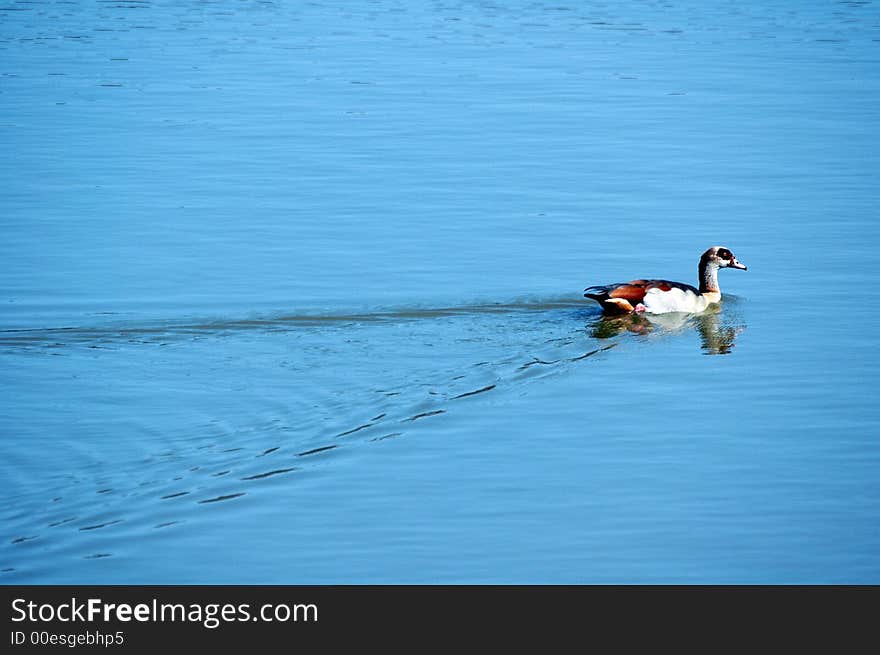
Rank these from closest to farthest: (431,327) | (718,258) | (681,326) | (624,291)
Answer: (431,327)
(624,291)
(681,326)
(718,258)

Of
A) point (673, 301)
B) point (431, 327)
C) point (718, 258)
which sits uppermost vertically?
point (718, 258)

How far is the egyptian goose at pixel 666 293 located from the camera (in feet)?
49.5

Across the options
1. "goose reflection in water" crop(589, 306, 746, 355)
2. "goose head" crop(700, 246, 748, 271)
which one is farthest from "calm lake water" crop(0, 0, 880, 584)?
"goose head" crop(700, 246, 748, 271)

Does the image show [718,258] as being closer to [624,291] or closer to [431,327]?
[624,291]

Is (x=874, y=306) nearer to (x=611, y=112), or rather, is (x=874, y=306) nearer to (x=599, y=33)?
(x=611, y=112)

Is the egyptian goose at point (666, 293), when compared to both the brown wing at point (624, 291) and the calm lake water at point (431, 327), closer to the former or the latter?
the brown wing at point (624, 291)

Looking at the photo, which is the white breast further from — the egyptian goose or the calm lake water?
the calm lake water

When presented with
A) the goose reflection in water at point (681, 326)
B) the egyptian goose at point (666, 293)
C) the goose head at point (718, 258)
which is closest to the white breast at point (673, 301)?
the egyptian goose at point (666, 293)

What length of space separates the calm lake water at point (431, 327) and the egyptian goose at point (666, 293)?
0.86ft

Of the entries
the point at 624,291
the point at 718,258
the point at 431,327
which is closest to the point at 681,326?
the point at 624,291

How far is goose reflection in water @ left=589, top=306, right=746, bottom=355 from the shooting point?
1487 cm

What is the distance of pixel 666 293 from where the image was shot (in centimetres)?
1545

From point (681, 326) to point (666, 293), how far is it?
17.0 inches

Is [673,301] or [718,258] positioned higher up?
[718,258]
